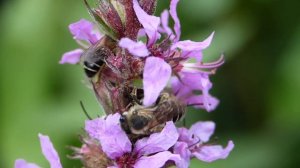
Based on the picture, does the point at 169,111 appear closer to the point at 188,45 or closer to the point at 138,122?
the point at 138,122

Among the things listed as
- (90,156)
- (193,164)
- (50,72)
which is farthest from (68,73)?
(90,156)

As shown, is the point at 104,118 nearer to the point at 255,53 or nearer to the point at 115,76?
the point at 115,76

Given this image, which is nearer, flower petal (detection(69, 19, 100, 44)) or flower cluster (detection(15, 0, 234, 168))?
flower cluster (detection(15, 0, 234, 168))

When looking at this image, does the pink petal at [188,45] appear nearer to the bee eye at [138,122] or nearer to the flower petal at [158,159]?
the bee eye at [138,122]

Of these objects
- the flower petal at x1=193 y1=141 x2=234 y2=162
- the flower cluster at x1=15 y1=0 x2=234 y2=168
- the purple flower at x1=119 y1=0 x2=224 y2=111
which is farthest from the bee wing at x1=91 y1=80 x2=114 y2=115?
the flower petal at x1=193 y1=141 x2=234 y2=162

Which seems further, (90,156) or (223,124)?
(223,124)

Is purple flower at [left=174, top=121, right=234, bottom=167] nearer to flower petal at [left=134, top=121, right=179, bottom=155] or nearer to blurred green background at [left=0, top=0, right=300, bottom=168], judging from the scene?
flower petal at [left=134, top=121, right=179, bottom=155]

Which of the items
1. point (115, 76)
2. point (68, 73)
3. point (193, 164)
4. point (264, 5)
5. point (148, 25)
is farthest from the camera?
point (264, 5)

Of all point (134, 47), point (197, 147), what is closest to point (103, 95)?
point (134, 47)
